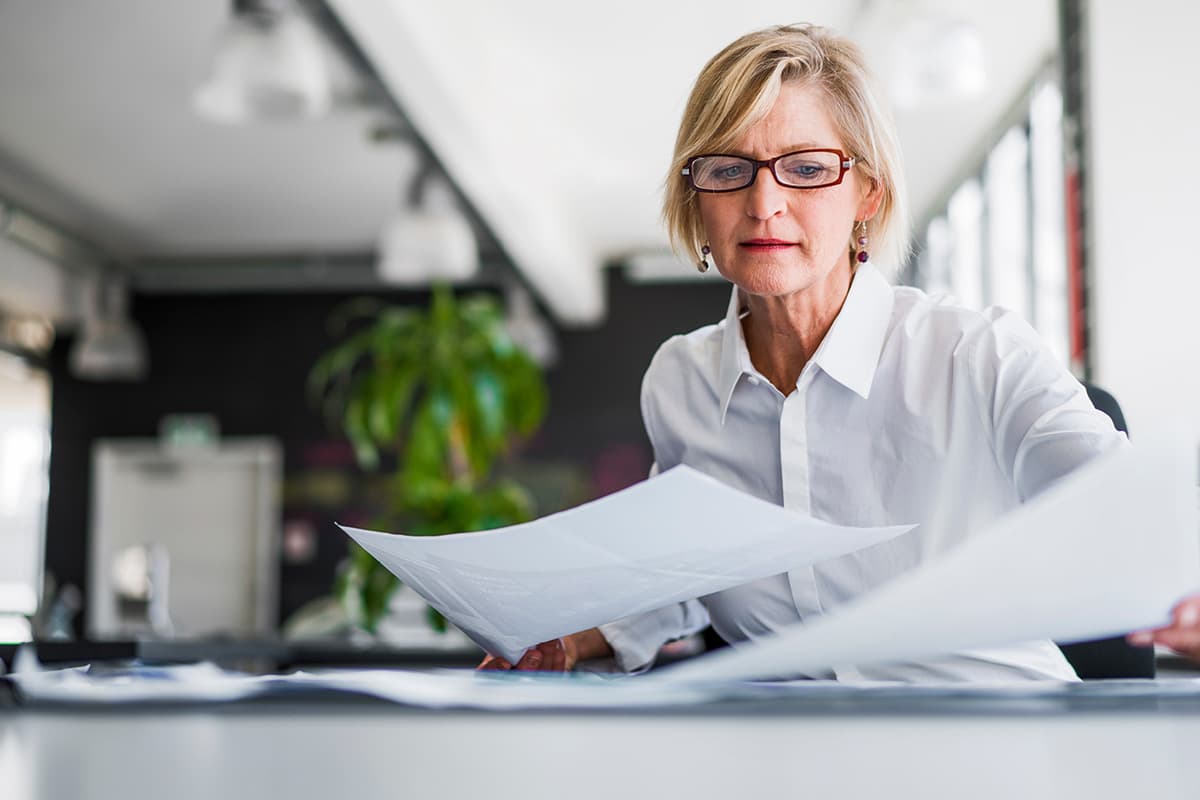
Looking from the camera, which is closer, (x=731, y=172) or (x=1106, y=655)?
(x=731, y=172)

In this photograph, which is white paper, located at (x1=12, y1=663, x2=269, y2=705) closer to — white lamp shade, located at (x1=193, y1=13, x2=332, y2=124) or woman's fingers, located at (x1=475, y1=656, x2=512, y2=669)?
woman's fingers, located at (x1=475, y1=656, x2=512, y2=669)

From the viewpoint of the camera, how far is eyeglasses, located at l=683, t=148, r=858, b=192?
3.54 ft

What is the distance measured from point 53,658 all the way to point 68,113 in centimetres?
567

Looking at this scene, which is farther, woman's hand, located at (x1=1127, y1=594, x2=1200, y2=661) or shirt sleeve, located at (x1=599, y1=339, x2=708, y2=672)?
shirt sleeve, located at (x1=599, y1=339, x2=708, y2=672)

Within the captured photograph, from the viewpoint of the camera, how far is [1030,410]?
100 cm

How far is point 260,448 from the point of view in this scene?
968 cm

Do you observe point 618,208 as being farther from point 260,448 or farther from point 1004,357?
point 1004,357

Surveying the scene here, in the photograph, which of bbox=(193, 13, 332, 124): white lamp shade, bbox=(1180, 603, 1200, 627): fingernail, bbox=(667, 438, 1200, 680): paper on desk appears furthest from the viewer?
bbox=(193, 13, 332, 124): white lamp shade

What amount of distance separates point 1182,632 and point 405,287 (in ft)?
30.8

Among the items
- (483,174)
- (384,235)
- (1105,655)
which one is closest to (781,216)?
(1105,655)

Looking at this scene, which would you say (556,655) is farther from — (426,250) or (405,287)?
(405,287)

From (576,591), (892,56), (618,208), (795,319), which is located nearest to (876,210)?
(795,319)

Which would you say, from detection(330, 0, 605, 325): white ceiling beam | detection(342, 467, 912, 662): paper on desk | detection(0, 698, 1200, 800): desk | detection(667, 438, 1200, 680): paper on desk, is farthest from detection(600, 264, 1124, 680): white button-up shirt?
detection(330, 0, 605, 325): white ceiling beam

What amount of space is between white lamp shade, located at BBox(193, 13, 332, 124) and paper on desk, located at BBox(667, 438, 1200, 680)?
3.24m
